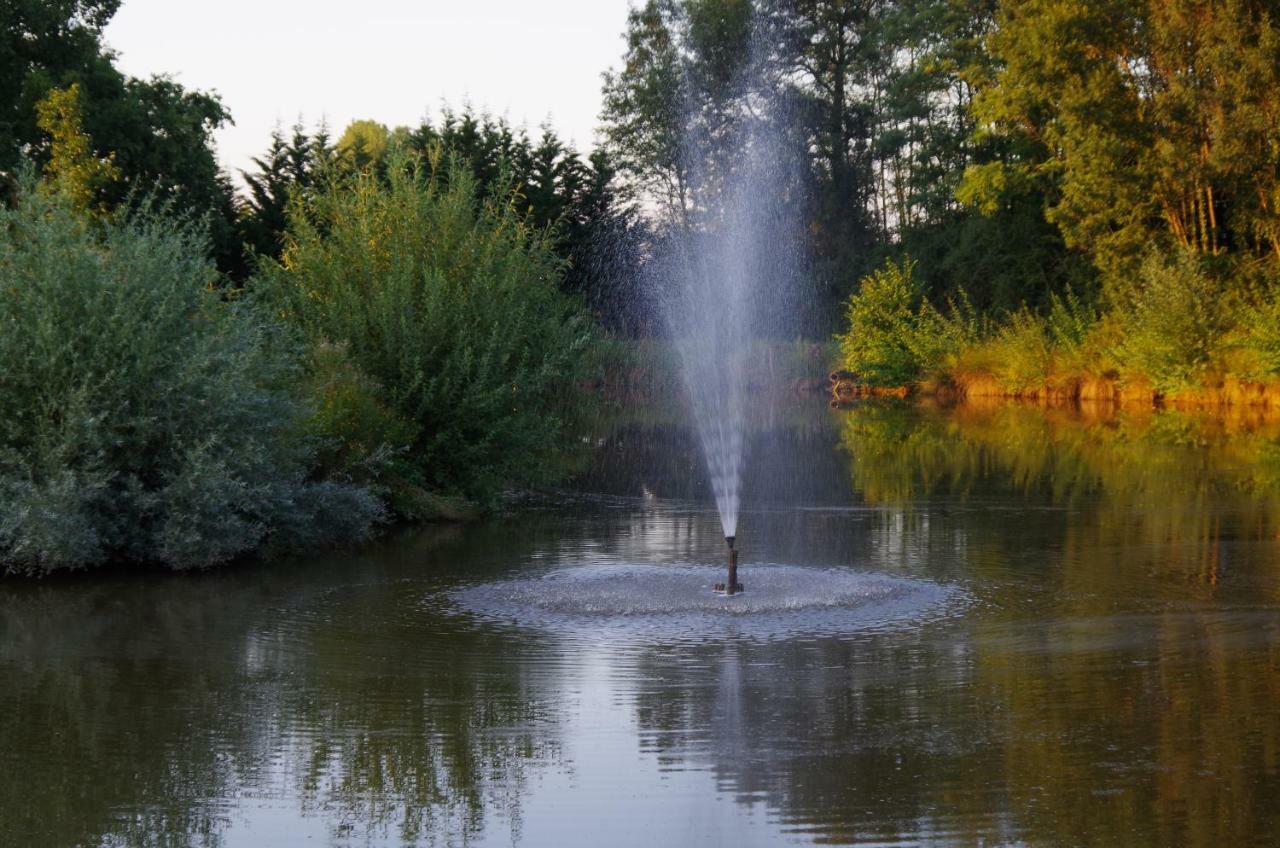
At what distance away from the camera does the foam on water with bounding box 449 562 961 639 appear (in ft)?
37.0

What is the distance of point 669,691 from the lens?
9.13m

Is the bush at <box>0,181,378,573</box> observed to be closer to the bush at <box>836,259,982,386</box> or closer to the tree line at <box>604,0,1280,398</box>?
the tree line at <box>604,0,1280,398</box>

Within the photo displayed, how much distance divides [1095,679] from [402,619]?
5262 millimetres

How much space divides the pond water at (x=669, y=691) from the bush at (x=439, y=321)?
162cm

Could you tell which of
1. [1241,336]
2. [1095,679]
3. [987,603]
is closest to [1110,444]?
[1241,336]

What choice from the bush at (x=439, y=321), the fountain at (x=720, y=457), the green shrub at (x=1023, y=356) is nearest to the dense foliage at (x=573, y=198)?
the fountain at (x=720, y=457)

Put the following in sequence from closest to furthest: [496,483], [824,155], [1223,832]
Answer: [1223,832]
[496,483]
[824,155]

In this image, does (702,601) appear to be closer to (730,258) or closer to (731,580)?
(731,580)

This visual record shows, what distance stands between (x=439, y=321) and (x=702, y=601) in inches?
295

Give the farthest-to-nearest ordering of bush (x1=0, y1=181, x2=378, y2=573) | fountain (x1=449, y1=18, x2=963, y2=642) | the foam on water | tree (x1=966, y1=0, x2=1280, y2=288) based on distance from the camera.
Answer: tree (x1=966, y1=0, x2=1280, y2=288), bush (x1=0, y1=181, x2=378, y2=573), fountain (x1=449, y1=18, x2=963, y2=642), the foam on water

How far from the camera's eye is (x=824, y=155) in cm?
6881

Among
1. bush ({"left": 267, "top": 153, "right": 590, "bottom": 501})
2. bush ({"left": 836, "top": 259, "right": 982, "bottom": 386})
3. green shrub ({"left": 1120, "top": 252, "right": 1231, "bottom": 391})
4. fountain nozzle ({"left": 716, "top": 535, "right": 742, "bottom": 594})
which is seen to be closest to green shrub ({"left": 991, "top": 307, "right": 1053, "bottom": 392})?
bush ({"left": 836, "top": 259, "right": 982, "bottom": 386})

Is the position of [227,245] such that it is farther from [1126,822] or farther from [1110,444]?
[1126,822]

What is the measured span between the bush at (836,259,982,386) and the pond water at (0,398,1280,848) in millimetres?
35337
